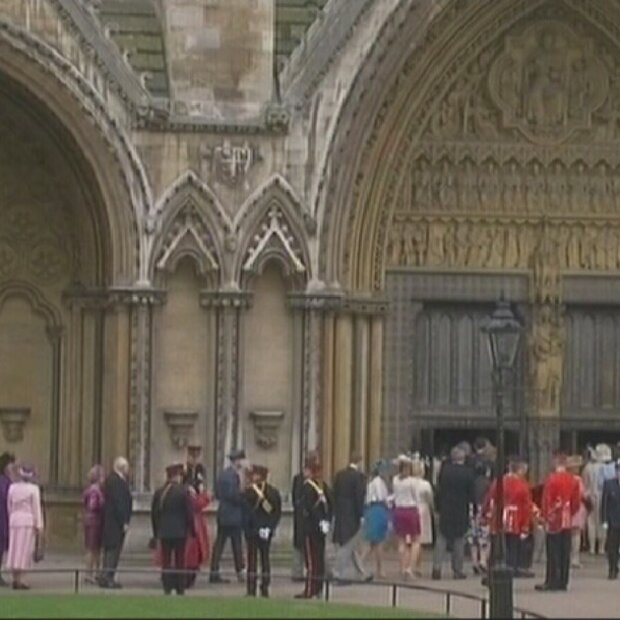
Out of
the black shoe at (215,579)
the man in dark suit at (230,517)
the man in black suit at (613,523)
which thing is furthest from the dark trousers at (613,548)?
the black shoe at (215,579)

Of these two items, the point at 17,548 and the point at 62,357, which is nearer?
the point at 17,548

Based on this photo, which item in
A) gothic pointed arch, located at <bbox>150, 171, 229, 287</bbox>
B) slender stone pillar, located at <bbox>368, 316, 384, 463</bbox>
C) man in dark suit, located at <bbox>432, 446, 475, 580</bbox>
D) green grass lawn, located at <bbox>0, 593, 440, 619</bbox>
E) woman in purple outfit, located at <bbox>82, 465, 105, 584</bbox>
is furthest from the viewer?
slender stone pillar, located at <bbox>368, 316, 384, 463</bbox>

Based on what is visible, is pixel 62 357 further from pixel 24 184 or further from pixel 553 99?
pixel 553 99

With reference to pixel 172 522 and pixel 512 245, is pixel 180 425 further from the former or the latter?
pixel 512 245

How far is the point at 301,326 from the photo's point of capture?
36.9 meters

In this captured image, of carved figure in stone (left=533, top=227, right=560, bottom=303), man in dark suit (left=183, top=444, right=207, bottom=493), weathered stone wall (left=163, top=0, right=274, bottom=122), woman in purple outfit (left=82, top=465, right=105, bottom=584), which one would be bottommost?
woman in purple outfit (left=82, top=465, right=105, bottom=584)

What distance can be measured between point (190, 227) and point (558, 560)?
6297 millimetres

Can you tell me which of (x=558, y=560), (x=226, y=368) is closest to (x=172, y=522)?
(x=226, y=368)

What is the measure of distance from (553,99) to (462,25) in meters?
1.73

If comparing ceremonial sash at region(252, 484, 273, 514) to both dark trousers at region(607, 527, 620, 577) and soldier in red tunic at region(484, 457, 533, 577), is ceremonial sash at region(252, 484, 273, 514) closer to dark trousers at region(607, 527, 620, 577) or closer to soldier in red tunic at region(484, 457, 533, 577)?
soldier in red tunic at region(484, 457, 533, 577)

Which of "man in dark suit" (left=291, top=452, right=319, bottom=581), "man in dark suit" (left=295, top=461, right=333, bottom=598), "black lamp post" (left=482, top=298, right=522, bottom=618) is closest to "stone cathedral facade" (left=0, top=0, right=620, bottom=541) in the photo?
"man in dark suit" (left=291, top=452, right=319, bottom=581)

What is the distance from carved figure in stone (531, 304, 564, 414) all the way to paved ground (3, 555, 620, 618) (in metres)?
2.57

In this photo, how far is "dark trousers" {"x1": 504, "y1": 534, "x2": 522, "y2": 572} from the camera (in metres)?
34.5

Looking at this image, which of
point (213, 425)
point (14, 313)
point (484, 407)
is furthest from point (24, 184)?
point (484, 407)
